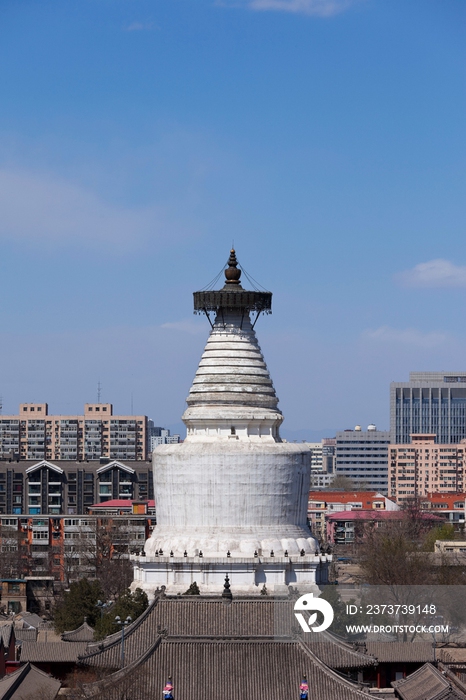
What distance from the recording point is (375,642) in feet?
182

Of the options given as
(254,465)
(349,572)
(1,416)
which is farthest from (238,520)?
(1,416)

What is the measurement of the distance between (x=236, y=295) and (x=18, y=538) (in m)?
32.2

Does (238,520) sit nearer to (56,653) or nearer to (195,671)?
(56,653)

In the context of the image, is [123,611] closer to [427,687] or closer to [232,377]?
[427,687]

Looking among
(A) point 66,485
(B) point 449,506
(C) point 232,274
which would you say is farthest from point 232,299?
(B) point 449,506

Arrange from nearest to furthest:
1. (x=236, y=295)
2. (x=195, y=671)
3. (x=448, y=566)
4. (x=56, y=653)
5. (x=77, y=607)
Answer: (x=195, y=671) < (x=56, y=653) < (x=77, y=607) < (x=236, y=295) < (x=448, y=566)

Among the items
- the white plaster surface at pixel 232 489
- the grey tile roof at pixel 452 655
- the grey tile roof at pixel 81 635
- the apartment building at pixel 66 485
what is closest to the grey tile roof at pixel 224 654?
the grey tile roof at pixel 452 655

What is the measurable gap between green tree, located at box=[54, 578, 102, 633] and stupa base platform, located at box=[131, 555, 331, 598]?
206 cm

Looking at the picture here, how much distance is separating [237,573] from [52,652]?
30.9 ft

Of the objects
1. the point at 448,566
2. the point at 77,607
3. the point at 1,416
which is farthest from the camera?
the point at 1,416

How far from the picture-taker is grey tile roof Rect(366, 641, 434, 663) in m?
53.4

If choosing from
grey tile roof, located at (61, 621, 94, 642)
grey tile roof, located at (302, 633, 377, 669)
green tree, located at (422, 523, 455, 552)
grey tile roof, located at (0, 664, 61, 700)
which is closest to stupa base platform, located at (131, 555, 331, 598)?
grey tile roof, located at (61, 621, 94, 642)

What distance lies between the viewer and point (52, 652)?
5453 centimetres

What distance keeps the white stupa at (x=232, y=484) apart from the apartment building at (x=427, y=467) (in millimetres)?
105899
